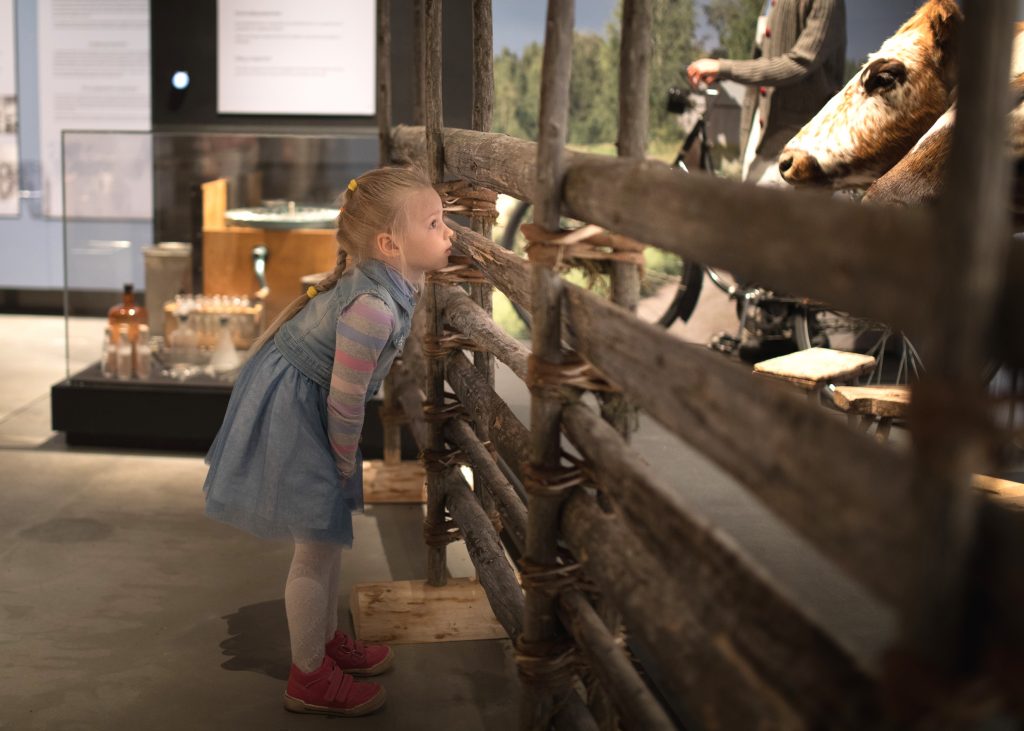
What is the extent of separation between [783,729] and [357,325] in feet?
5.33

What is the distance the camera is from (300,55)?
22.6 feet

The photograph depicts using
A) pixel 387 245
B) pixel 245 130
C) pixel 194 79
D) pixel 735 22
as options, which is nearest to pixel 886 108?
pixel 387 245

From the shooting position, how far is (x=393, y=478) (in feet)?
15.7

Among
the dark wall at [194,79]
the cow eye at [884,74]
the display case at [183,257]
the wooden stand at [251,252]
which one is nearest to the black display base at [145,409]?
the display case at [183,257]

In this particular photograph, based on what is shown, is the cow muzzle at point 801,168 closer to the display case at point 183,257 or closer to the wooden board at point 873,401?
the wooden board at point 873,401

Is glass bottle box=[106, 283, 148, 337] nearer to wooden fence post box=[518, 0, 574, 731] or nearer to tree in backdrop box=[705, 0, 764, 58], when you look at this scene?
wooden fence post box=[518, 0, 574, 731]

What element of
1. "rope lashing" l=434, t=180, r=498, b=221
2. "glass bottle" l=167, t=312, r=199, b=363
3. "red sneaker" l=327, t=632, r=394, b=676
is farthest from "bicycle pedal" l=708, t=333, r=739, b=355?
"red sneaker" l=327, t=632, r=394, b=676

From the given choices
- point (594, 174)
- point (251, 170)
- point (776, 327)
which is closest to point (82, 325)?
point (251, 170)

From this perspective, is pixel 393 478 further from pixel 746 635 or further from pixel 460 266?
pixel 746 635

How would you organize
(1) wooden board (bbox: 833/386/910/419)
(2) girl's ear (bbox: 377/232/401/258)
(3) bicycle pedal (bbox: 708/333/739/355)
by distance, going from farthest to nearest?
(3) bicycle pedal (bbox: 708/333/739/355) < (1) wooden board (bbox: 833/386/910/419) < (2) girl's ear (bbox: 377/232/401/258)

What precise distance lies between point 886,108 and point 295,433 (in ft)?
6.34

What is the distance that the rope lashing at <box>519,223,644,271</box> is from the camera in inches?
79.1

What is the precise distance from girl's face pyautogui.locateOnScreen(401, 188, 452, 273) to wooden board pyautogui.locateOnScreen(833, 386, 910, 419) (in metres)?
1.93

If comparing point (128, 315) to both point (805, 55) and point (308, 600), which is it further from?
point (805, 55)
